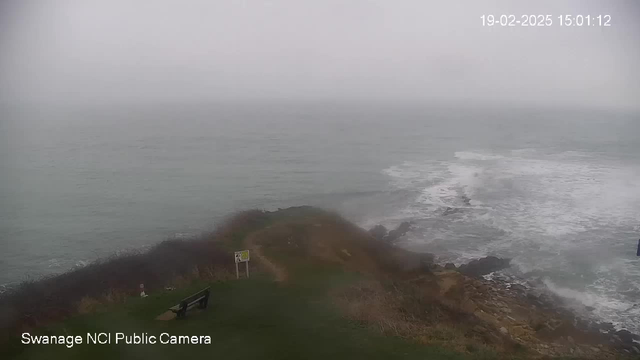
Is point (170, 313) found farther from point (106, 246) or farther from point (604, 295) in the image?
point (604, 295)

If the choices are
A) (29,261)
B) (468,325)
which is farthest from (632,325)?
(29,261)

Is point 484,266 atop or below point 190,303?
below

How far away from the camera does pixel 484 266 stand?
23.2 metres

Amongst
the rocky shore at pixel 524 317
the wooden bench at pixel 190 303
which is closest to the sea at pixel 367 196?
the rocky shore at pixel 524 317

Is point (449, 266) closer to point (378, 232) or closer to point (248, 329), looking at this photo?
point (378, 232)

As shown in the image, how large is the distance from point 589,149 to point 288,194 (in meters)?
50.5

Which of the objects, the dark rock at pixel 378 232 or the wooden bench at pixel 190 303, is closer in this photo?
the wooden bench at pixel 190 303

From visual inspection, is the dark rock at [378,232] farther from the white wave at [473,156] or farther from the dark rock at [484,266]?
the white wave at [473,156]

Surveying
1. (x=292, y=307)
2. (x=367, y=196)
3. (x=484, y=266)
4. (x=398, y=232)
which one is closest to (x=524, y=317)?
(x=484, y=266)

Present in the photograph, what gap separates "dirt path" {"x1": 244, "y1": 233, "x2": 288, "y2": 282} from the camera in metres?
18.7

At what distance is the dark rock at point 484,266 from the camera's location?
22578mm

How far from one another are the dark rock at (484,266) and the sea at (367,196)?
2.95 ft

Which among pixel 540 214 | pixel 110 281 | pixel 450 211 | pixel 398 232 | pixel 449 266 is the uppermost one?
pixel 110 281

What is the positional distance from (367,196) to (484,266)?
15.7 m
